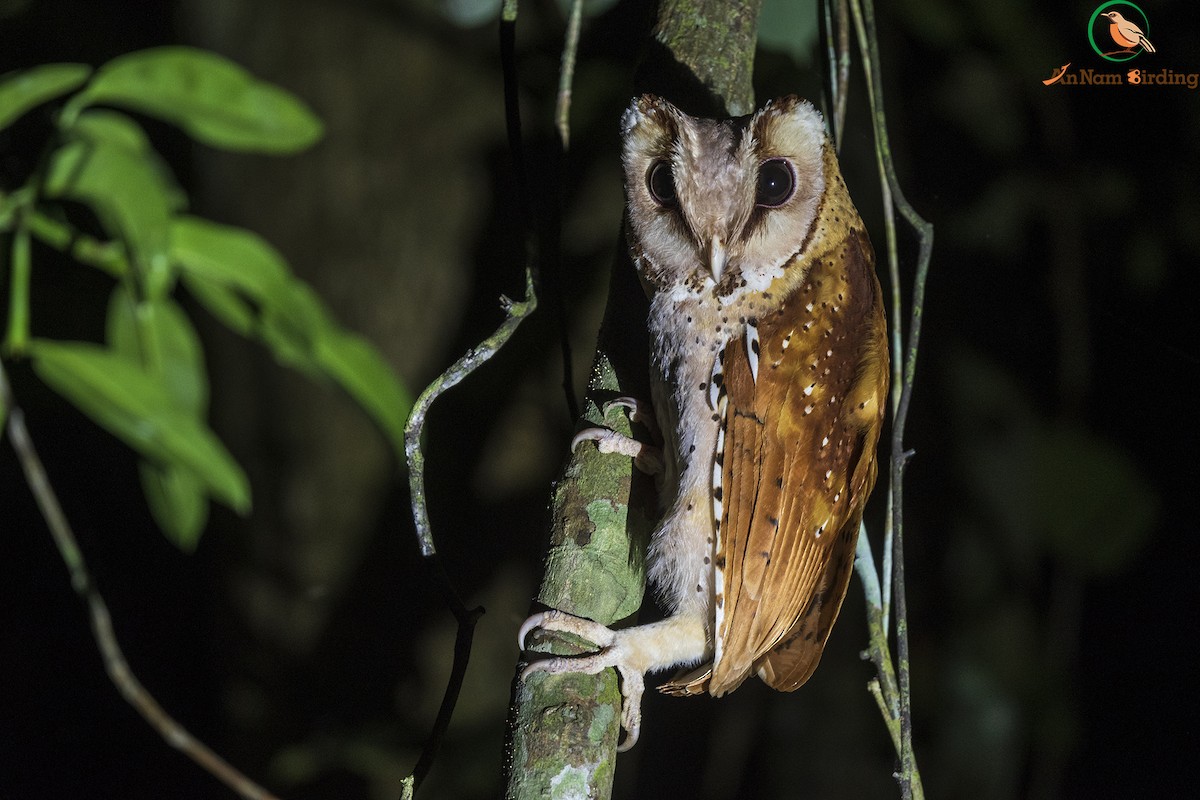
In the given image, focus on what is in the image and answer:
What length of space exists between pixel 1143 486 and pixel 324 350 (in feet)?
4.34

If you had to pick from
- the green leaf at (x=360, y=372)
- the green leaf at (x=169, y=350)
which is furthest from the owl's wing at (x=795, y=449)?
the green leaf at (x=169, y=350)

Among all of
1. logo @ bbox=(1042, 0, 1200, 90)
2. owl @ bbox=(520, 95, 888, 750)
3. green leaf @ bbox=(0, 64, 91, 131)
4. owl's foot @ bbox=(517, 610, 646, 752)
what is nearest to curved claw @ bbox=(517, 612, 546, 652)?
owl's foot @ bbox=(517, 610, 646, 752)

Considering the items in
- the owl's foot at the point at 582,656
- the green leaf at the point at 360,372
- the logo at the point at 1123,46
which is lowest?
the owl's foot at the point at 582,656

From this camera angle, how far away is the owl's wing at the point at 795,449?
2.91 ft

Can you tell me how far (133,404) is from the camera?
372 millimetres

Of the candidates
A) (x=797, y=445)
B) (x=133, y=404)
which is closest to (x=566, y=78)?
(x=797, y=445)

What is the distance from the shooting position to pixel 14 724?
1.71 m

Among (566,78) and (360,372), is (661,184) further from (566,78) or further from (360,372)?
(360,372)

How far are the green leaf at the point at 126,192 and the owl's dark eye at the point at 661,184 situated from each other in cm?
60

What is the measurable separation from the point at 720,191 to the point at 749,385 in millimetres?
223

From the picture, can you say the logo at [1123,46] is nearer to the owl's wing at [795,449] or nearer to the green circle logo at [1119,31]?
the green circle logo at [1119,31]

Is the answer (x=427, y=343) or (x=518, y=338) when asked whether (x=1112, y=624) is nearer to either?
(x=518, y=338)

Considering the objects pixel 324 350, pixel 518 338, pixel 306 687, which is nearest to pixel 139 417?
pixel 324 350

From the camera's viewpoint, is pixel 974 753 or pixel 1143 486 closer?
pixel 1143 486
